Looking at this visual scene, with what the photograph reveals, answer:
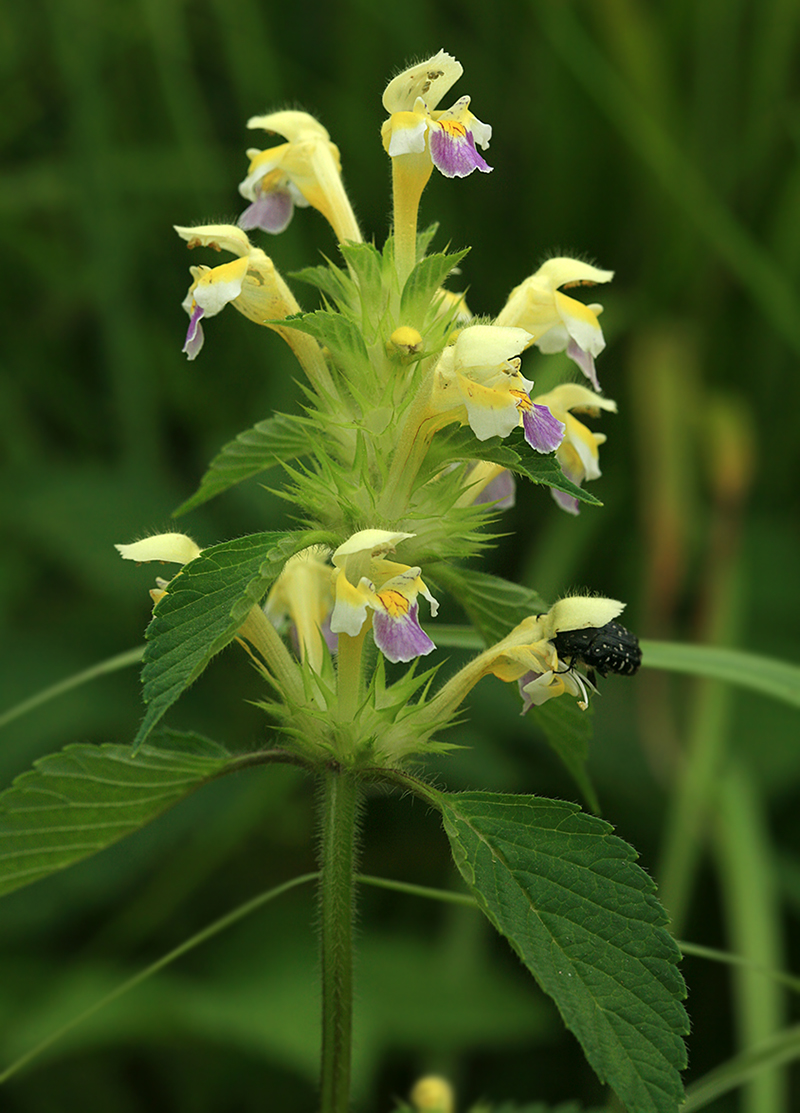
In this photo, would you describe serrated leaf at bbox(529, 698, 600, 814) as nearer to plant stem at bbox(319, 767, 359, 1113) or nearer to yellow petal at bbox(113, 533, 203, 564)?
plant stem at bbox(319, 767, 359, 1113)

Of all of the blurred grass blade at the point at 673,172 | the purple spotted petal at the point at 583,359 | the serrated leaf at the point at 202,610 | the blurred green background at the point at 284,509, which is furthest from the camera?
the blurred grass blade at the point at 673,172

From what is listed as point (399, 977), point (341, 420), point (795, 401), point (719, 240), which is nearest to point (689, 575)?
point (795, 401)

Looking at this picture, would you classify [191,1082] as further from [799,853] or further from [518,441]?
[518,441]

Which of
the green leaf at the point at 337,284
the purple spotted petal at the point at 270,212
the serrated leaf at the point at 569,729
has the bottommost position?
the serrated leaf at the point at 569,729

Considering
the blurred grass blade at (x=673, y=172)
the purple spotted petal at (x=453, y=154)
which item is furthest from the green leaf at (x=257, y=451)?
the blurred grass blade at (x=673, y=172)

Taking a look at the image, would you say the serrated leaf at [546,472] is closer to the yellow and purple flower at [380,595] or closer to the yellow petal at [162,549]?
the yellow and purple flower at [380,595]

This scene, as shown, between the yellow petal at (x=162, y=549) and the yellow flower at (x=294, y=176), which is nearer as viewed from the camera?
the yellow petal at (x=162, y=549)
